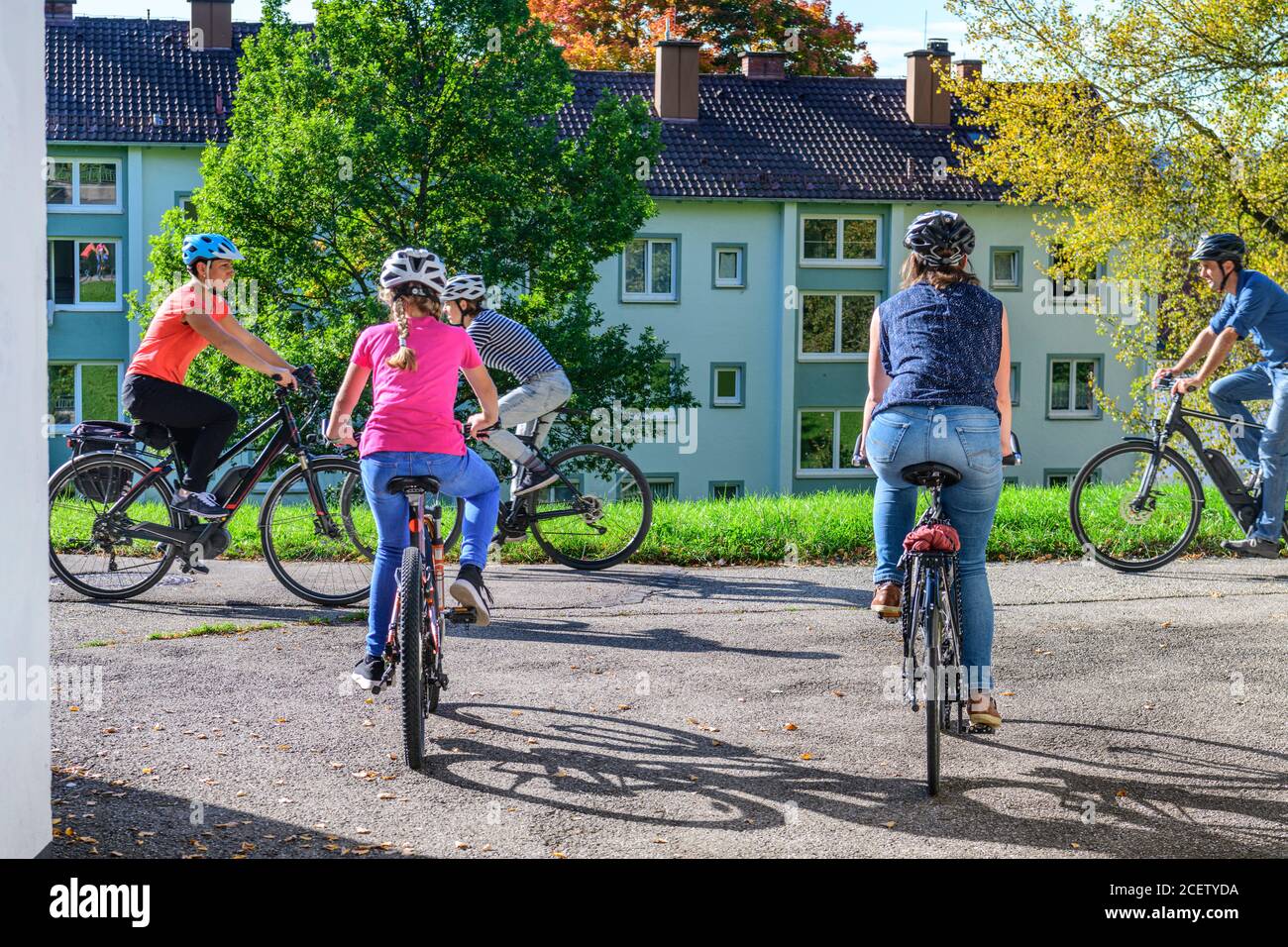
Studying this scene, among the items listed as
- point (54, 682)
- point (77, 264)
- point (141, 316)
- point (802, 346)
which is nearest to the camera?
A: point (54, 682)

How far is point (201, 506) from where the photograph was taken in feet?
28.9

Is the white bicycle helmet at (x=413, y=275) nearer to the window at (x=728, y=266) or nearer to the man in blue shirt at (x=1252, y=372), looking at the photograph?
the man in blue shirt at (x=1252, y=372)

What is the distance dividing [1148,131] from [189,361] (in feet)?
61.1

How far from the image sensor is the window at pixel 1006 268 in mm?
49591

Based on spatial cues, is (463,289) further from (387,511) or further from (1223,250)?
(1223,250)

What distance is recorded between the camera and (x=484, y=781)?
5.38 metres

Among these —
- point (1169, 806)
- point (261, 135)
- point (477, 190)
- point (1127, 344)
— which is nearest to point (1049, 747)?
point (1169, 806)

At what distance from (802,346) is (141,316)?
26.4 m

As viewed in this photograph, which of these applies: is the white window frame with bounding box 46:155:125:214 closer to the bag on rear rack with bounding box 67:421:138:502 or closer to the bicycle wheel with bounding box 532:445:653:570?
the bicycle wheel with bounding box 532:445:653:570

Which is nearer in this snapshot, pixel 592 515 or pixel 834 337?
pixel 592 515

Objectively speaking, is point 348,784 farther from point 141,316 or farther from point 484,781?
point 141,316

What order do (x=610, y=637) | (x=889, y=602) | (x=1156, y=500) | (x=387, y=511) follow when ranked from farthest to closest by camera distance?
(x=1156, y=500) → (x=610, y=637) → (x=387, y=511) → (x=889, y=602)

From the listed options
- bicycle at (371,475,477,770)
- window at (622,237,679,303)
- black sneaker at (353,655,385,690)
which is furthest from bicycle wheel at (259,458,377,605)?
window at (622,237,679,303)

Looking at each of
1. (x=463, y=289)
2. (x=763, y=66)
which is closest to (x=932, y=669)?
(x=463, y=289)
